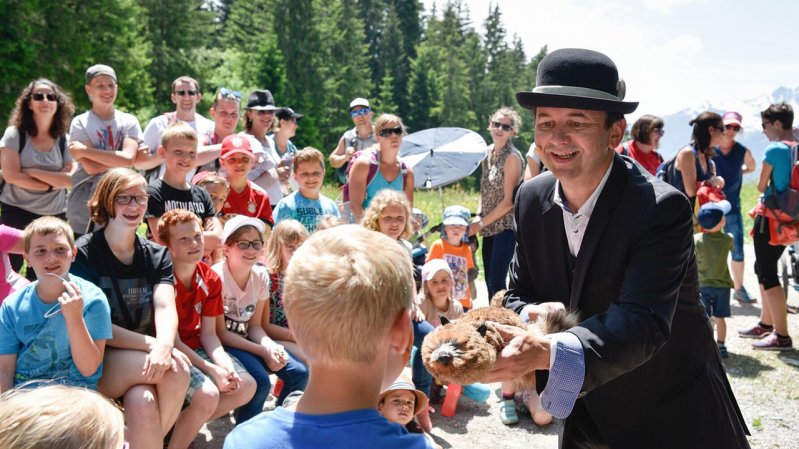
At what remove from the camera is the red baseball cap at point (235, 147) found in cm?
535

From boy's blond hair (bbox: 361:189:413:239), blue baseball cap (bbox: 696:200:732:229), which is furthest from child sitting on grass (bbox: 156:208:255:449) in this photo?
blue baseball cap (bbox: 696:200:732:229)

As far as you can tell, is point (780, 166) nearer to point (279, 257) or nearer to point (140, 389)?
point (279, 257)

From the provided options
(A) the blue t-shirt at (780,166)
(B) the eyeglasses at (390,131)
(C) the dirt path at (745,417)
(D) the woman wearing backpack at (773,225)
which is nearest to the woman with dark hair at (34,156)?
(C) the dirt path at (745,417)

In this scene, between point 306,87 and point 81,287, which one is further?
point 306,87

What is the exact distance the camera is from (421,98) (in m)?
58.6

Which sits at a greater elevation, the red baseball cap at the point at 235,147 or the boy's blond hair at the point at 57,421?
A: the red baseball cap at the point at 235,147

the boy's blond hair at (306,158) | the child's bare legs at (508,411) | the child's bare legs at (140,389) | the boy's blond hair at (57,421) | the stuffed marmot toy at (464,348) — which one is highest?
the boy's blond hair at (306,158)

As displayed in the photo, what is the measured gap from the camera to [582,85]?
195 cm

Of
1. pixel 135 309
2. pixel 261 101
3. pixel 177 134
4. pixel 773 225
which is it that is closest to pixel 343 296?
pixel 135 309

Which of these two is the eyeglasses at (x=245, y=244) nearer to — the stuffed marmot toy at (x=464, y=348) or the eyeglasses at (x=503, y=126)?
the stuffed marmot toy at (x=464, y=348)

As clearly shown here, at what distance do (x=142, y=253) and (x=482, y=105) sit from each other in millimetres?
63870

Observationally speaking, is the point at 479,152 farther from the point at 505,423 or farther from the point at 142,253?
the point at 142,253

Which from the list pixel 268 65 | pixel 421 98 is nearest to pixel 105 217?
pixel 268 65

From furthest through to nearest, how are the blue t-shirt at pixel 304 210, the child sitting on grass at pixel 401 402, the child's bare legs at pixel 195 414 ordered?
the blue t-shirt at pixel 304 210 < the child's bare legs at pixel 195 414 < the child sitting on grass at pixel 401 402
